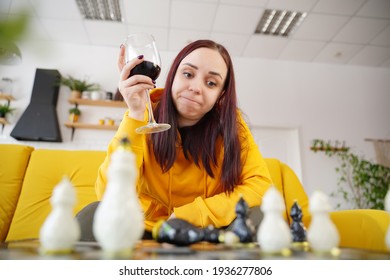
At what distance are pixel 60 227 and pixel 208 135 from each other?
0.64 m

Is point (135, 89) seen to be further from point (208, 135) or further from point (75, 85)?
point (75, 85)

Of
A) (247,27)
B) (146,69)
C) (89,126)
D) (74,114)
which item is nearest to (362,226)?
(146,69)

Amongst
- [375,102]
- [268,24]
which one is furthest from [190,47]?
[375,102]

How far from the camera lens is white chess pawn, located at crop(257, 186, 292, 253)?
26cm

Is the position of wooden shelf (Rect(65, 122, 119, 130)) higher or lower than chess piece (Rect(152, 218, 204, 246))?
higher

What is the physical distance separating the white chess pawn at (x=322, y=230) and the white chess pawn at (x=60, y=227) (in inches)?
9.0

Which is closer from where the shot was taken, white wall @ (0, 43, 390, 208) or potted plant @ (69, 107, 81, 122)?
potted plant @ (69, 107, 81, 122)

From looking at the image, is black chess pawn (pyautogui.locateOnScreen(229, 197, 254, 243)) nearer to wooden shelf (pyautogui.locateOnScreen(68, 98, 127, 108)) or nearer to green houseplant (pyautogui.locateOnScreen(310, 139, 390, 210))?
wooden shelf (pyautogui.locateOnScreen(68, 98, 127, 108))

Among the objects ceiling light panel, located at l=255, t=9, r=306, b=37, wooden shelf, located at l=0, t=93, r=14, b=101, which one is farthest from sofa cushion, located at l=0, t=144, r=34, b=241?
ceiling light panel, located at l=255, t=9, r=306, b=37

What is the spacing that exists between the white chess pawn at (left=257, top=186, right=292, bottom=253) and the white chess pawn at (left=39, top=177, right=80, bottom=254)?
0.58ft

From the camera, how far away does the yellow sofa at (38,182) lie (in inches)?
44.3

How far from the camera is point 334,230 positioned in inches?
10.7
